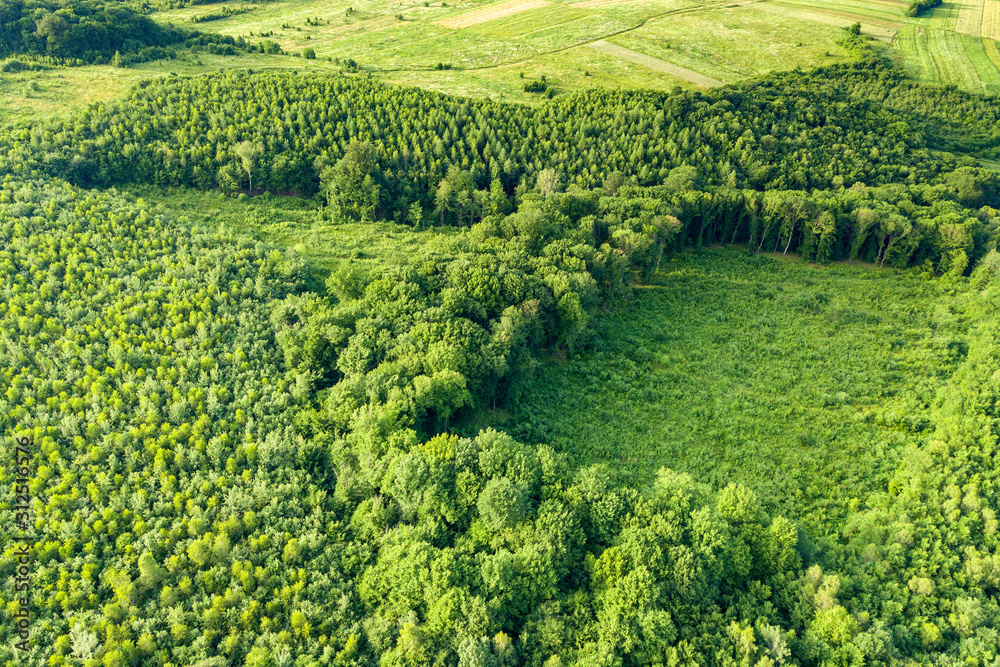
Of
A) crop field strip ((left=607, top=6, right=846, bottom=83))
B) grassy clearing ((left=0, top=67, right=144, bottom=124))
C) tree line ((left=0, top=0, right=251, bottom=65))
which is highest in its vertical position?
crop field strip ((left=607, top=6, right=846, bottom=83))

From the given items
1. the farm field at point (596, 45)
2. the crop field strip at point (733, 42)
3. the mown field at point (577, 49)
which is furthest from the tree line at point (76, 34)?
the crop field strip at point (733, 42)

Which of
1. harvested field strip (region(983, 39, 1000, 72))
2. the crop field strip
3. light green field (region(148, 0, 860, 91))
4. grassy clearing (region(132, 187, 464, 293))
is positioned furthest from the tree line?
harvested field strip (region(983, 39, 1000, 72))

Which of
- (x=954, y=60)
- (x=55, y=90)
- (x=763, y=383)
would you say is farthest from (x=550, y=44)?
(x=763, y=383)

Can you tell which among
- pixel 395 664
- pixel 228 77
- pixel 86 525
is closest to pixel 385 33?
pixel 228 77

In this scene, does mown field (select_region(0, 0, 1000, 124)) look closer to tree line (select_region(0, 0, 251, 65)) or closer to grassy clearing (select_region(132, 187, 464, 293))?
tree line (select_region(0, 0, 251, 65))

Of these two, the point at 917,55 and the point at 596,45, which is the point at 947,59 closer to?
the point at 917,55

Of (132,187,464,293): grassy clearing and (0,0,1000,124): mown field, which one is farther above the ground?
(0,0,1000,124): mown field
